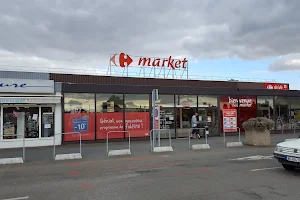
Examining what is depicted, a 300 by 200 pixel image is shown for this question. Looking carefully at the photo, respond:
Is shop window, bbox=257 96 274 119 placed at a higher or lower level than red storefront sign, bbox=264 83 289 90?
lower

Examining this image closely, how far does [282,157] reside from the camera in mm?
8445

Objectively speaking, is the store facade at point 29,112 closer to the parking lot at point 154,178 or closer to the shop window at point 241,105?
the parking lot at point 154,178

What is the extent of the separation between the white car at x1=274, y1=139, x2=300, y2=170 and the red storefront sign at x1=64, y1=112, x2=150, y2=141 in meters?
9.91

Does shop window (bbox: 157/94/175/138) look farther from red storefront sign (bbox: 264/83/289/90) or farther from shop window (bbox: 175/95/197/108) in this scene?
red storefront sign (bbox: 264/83/289/90)

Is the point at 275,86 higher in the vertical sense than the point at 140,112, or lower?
higher

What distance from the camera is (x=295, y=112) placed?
75.4ft

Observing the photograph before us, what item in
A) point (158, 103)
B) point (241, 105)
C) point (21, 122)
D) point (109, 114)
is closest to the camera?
point (21, 122)

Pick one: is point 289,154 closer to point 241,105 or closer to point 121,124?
point 121,124

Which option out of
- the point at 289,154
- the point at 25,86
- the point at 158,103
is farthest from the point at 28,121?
the point at 289,154

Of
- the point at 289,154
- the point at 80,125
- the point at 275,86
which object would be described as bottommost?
the point at 289,154

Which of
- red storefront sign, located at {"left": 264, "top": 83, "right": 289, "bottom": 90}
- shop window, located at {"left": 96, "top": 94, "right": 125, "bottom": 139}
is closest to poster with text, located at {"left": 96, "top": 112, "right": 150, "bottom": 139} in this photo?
shop window, located at {"left": 96, "top": 94, "right": 125, "bottom": 139}

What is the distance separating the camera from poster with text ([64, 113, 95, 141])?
52.1 ft

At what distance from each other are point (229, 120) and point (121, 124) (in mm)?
7889

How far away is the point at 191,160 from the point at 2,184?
646 cm
